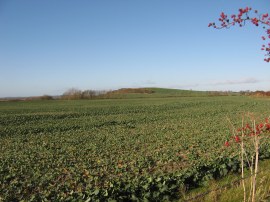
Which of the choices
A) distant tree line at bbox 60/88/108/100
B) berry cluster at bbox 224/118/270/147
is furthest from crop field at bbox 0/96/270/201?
distant tree line at bbox 60/88/108/100

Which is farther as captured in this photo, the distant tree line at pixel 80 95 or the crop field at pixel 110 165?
the distant tree line at pixel 80 95

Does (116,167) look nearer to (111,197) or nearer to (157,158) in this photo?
(157,158)

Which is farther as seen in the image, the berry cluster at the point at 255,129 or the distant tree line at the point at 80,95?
the distant tree line at the point at 80,95

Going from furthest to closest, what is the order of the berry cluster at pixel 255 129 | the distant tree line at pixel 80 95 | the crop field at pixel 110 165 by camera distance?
the distant tree line at pixel 80 95 → the crop field at pixel 110 165 → the berry cluster at pixel 255 129

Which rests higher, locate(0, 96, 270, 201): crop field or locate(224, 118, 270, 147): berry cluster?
locate(224, 118, 270, 147): berry cluster

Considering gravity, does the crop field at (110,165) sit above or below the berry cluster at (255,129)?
below

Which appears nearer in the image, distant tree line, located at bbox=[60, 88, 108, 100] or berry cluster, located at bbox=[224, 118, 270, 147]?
berry cluster, located at bbox=[224, 118, 270, 147]

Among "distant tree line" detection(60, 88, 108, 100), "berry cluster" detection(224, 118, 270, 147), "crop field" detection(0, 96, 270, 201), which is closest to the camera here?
"berry cluster" detection(224, 118, 270, 147)

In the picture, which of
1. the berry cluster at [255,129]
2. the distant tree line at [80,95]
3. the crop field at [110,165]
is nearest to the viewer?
the berry cluster at [255,129]

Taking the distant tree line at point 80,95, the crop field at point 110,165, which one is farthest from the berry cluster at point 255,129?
the distant tree line at point 80,95

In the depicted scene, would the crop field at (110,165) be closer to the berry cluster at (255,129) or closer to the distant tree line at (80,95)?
the berry cluster at (255,129)

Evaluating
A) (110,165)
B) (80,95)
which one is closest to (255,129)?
(110,165)

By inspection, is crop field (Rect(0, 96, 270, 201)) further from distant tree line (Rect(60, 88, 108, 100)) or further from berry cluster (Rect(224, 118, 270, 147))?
distant tree line (Rect(60, 88, 108, 100))

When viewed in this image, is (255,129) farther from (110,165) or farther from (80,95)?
(80,95)
